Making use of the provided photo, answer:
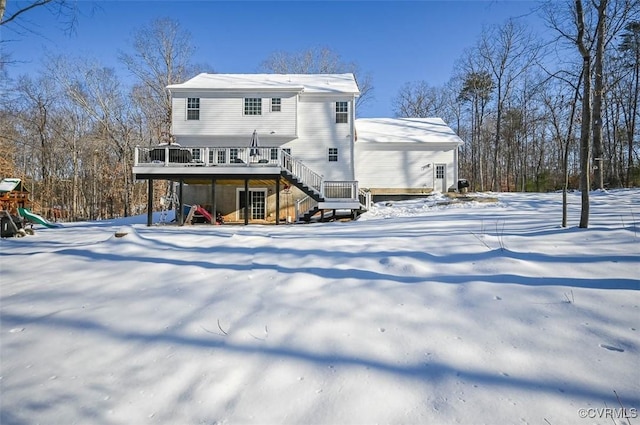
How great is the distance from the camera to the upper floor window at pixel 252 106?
17.0 metres

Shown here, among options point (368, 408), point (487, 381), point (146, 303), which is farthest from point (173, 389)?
point (487, 381)

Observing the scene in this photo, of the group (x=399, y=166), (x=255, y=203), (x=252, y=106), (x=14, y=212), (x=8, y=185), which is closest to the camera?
(x=8, y=185)

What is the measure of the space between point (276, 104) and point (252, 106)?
4.34 ft

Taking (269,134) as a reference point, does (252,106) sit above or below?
above

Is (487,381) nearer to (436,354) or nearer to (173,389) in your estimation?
(436,354)

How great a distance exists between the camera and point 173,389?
223 cm

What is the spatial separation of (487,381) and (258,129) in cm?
1635

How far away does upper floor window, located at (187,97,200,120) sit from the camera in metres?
17.0

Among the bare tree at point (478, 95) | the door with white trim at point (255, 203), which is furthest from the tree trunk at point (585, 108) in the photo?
the bare tree at point (478, 95)

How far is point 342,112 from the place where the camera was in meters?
17.6

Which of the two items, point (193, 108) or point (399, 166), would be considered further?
point (399, 166)

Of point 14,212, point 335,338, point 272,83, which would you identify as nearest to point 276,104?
point 272,83

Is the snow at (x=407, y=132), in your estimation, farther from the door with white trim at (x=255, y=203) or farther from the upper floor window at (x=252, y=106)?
the door with white trim at (x=255, y=203)

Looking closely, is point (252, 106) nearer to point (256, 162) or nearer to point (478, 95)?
point (256, 162)
